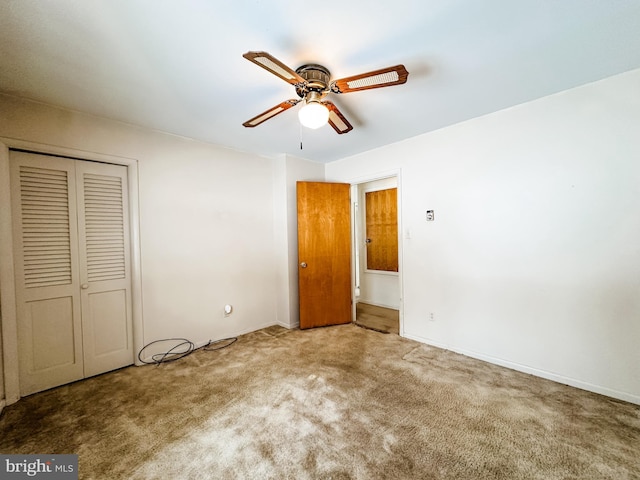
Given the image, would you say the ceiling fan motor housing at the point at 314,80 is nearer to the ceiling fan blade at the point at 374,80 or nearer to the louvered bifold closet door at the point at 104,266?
the ceiling fan blade at the point at 374,80

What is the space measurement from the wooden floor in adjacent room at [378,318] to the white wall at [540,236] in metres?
0.56

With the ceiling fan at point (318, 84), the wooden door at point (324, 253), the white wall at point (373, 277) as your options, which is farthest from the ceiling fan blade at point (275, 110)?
the white wall at point (373, 277)

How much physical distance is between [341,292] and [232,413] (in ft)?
7.34

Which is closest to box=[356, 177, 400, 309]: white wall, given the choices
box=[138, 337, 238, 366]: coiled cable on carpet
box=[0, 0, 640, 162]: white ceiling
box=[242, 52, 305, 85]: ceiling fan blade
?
box=[0, 0, 640, 162]: white ceiling

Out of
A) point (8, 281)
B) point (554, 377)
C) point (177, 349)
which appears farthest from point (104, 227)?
point (554, 377)

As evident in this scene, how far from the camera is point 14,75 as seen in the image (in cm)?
181

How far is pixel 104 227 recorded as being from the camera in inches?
101

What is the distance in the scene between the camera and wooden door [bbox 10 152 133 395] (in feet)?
7.11

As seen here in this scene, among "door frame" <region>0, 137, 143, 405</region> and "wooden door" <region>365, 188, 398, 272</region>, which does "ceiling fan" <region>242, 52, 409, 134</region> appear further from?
"wooden door" <region>365, 188, 398, 272</region>

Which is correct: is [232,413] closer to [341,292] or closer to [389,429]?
[389,429]

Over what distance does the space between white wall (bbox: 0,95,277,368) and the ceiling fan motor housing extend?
1.90 metres

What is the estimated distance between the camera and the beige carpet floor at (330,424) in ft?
4.73

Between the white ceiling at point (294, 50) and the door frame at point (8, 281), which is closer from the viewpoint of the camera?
the white ceiling at point (294, 50)

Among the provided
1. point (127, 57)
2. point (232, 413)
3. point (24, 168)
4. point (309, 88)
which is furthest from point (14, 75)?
point (232, 413)
